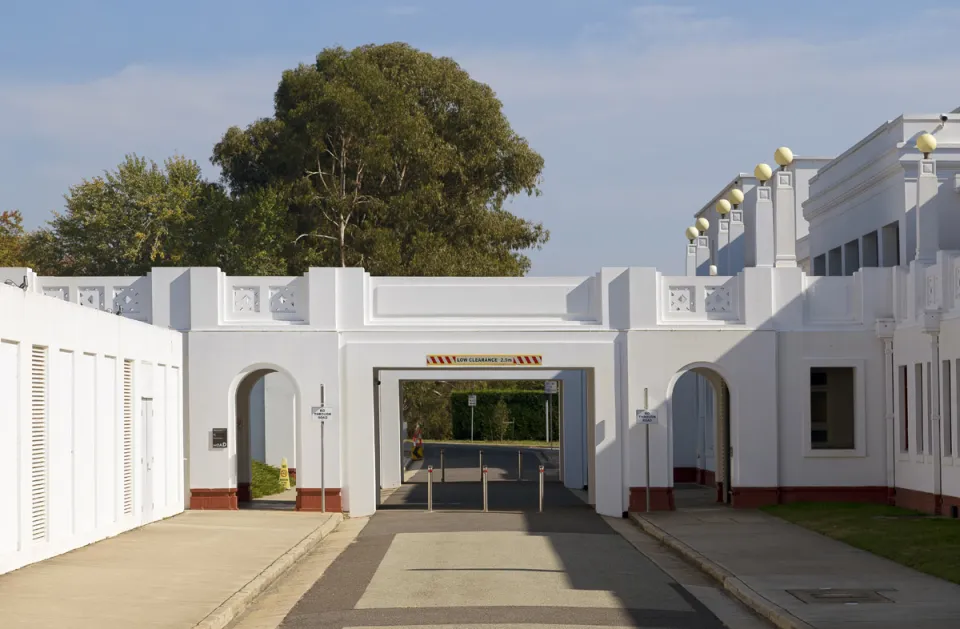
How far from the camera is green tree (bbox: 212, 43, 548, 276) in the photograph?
5894 cm

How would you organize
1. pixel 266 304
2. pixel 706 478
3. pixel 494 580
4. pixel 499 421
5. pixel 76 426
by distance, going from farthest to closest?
pixel 499 421, pixel 706 478, pixel 266 304, pixel 76 426, pixel 494 580

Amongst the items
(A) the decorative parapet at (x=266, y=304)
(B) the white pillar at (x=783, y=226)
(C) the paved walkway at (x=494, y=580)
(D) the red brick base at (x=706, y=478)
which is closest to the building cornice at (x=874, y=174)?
(B) the white pillar at (x=783, y=226)

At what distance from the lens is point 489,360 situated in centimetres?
3009

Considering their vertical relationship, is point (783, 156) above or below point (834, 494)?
above

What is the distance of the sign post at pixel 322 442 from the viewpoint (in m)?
29.0

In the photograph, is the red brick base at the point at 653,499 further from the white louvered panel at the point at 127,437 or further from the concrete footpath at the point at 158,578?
the white louvered panel at the point at 127,437

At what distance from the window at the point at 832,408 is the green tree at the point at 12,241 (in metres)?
46.8

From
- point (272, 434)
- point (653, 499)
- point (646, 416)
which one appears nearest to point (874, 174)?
point (646, 416)

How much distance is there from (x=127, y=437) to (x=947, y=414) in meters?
14.6

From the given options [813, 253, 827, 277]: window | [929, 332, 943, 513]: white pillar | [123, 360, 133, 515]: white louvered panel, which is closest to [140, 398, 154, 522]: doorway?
[123, 360, 133, 515]: white louvered panel

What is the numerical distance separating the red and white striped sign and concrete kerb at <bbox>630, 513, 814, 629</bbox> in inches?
240

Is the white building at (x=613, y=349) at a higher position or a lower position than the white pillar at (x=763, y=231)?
lower

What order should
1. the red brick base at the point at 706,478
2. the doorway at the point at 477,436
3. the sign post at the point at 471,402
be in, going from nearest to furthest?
1. the doorway at the point at 477,436
2. the red brick base at the point at 706,478
3. the sign post at the point at 471,402

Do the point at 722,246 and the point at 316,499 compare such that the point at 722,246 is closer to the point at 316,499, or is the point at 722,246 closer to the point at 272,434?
the point at 272,434
